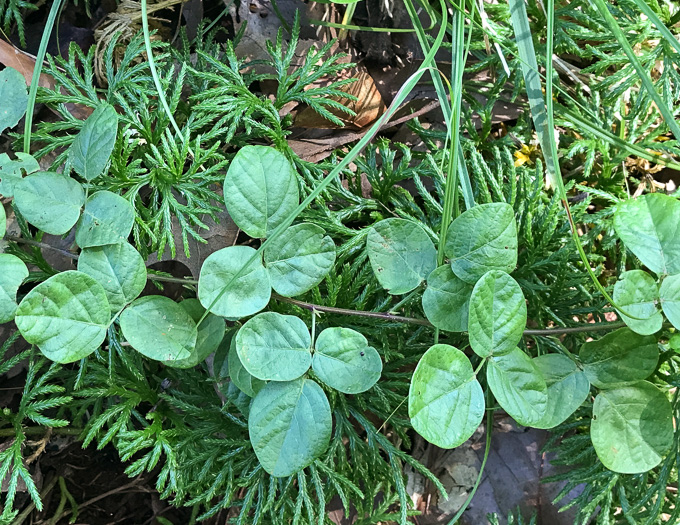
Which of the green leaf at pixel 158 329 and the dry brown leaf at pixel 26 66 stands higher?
the dry brown leaf at pixel 26 66

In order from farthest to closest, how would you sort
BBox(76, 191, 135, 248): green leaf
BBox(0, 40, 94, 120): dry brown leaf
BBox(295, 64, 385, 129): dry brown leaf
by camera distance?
BBox(295, 64, 385, 129): dry brown leaf, BBox(0, 40, 94, 120): dry brown leaf, BBox(76, 191, 135, 248): green leaf

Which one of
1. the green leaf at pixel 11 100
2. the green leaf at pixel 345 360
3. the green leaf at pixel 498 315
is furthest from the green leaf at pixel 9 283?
the green leaf at pixel 498 315

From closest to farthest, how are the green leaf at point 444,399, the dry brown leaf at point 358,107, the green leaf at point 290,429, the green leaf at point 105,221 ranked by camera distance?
the green leaf at point 444,399 → the green leaf at point 290,429 → the green leaf at point 105,221 → the dry brown leaf at point 358,107

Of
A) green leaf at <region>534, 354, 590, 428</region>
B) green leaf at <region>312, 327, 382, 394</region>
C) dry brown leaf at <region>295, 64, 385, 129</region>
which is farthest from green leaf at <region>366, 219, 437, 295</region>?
dry brown leaf at <region>295, 64, 385, 129</region>

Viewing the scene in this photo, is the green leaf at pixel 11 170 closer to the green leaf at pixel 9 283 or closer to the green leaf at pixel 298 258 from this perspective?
the green leaf at pixel 9 283

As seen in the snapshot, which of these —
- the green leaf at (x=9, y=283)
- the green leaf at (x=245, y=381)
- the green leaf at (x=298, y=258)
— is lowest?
the green leaf at (x=245, y=381)

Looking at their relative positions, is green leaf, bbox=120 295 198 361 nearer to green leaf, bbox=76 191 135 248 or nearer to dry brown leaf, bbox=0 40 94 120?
green leaf, bbox=76 191 135 248

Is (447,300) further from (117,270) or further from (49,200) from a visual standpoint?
(49,200)

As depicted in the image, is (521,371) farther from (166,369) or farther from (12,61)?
(12,61)
